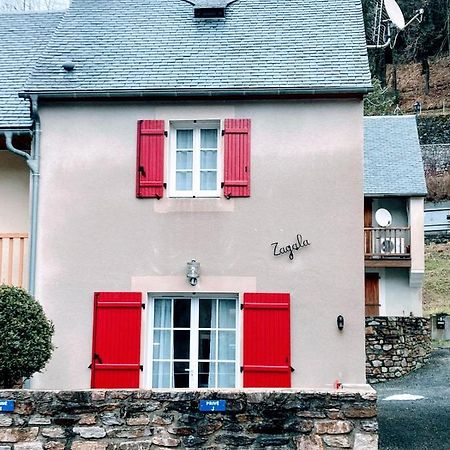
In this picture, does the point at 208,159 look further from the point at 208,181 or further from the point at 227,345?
the point at 227,345

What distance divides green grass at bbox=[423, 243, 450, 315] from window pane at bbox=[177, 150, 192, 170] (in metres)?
14.3

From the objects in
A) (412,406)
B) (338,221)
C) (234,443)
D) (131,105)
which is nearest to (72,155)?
(131,105)

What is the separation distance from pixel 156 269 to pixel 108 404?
12.1 feet

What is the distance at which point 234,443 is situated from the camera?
6219 millimetres

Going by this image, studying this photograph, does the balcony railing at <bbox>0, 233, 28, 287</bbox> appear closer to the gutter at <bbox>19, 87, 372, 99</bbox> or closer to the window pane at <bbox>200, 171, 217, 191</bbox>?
the gutter at <bbox>19, 87, 372, 99</bbox>

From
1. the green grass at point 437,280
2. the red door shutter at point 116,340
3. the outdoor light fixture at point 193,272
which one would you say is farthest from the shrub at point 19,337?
the green grass at point 437,280

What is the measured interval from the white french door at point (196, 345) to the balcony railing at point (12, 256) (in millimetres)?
2264

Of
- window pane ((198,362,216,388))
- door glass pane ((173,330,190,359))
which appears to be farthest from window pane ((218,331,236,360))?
door glass pane ((173,330,190,359))

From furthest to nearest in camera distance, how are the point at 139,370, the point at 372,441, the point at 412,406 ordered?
1. the point at 412,406
2. the point at 139,370
3. the point at 372,441

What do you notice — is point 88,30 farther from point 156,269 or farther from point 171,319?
point 171,319

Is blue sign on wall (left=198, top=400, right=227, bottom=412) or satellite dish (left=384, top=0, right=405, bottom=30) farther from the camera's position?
satellite dish (left=384, top=0, right=405, bottom=30)

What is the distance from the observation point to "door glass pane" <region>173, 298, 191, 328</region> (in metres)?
9.86

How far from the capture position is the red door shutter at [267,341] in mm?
9453

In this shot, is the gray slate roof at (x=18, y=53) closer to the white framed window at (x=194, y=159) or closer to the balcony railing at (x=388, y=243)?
the white framed window at (x=194, y=159)
